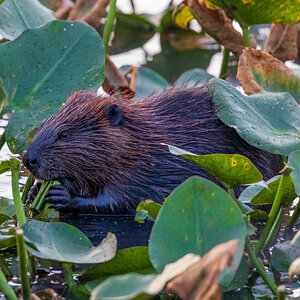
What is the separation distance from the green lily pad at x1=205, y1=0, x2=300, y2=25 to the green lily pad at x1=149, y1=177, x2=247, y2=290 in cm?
249

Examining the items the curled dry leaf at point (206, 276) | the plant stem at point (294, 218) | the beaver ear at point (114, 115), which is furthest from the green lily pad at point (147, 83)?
the curled dry leaf at point (206, 276)

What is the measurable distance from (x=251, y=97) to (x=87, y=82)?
1.04m

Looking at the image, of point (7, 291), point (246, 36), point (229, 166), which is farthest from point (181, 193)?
point (246, 36)

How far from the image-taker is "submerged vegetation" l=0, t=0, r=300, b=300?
2805 millimetres

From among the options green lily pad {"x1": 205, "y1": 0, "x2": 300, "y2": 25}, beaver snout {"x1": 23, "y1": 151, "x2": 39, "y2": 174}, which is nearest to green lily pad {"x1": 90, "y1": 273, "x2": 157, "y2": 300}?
beaver snout {"x1": 23, "y1": 151, "x2": 39, "y2": 174}

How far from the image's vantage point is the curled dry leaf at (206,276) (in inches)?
90.0

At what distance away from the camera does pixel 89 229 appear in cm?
414

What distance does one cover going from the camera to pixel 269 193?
11.5 feet

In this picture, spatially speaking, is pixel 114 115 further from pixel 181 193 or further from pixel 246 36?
pixel 181 193

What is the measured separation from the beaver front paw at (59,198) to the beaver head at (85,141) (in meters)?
0.07

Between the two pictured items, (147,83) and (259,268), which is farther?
(147,83)

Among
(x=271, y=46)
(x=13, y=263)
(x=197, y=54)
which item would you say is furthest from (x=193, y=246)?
(x=197, y=54)

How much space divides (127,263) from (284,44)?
11.2ft

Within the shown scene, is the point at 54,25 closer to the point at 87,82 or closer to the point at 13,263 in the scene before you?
the point at 87,82
